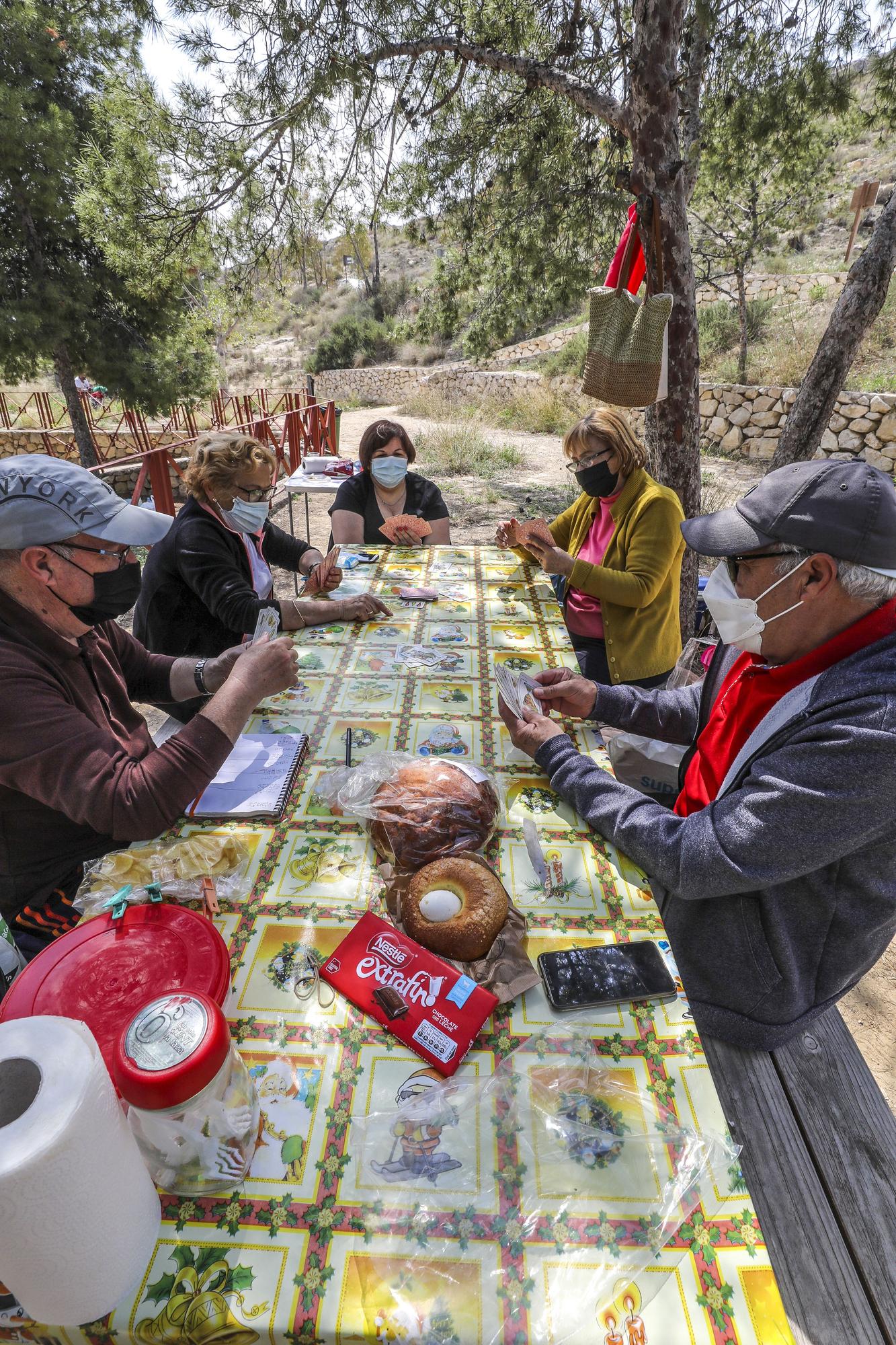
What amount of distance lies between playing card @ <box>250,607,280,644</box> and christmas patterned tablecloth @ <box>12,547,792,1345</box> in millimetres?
990

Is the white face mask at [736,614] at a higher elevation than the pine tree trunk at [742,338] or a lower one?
lower

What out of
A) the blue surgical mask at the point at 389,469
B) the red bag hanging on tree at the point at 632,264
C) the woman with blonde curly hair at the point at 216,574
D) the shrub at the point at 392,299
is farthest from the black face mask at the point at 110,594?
the shrub at the point at 392,299

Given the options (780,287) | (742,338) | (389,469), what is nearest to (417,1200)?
(389,469)

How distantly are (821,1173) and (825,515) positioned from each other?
4.37 feet

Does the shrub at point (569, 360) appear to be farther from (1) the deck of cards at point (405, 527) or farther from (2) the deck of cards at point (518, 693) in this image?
(2) the deck of cards at point (518, 693)

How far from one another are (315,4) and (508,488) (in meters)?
6.30

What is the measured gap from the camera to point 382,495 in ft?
12.8

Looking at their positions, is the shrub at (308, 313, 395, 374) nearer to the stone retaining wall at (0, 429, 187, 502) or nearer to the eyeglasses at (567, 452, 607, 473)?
the stone retaining wall at (0, 429, 187, 502)

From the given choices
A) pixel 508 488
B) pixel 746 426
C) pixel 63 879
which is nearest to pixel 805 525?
pixel 63 879

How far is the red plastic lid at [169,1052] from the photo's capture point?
2.33 ft

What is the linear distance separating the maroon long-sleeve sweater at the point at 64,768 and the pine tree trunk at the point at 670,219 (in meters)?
3.50

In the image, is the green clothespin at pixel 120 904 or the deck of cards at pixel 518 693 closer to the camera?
the green clothespin at pixel 120 904

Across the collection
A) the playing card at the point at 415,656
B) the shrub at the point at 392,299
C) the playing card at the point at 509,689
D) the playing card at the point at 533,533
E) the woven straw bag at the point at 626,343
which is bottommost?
the playing card at the point at 415,656

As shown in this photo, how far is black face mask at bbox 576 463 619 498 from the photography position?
2.85 m
